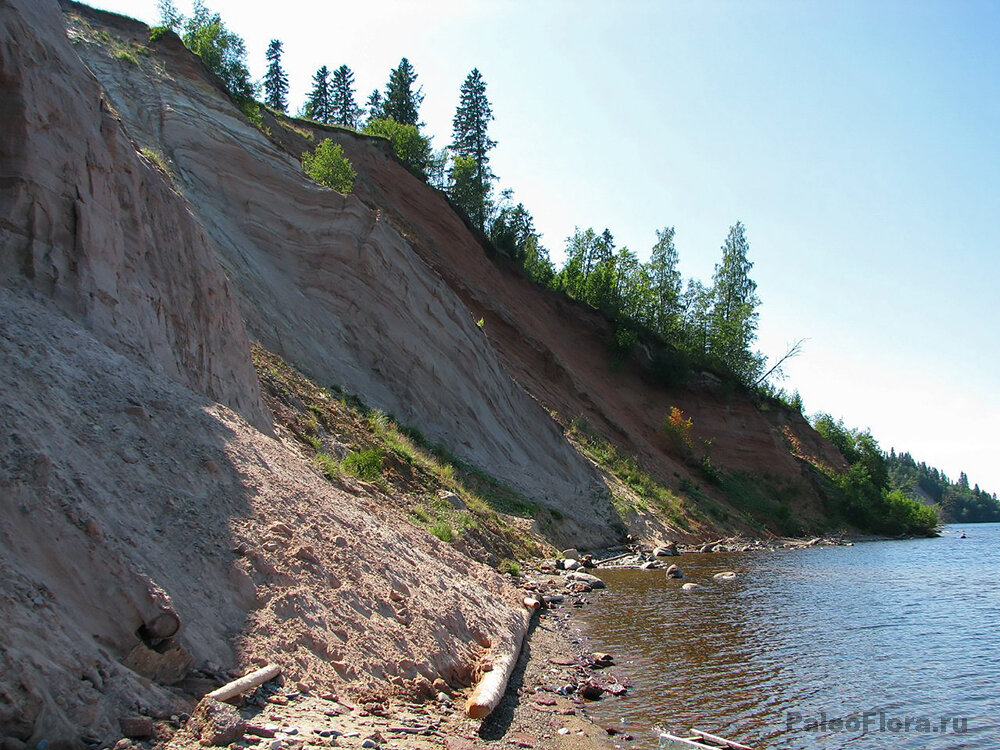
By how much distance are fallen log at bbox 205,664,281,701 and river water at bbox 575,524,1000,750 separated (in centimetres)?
364

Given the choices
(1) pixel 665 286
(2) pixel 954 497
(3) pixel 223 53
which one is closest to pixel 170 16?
(3) pixel 223 53

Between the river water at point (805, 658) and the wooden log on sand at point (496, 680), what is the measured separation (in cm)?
109

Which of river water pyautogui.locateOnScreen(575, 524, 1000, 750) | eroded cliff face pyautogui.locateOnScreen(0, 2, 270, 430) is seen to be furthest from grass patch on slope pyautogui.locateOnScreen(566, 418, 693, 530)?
eroded cliff face pyautogui.locateOnScreen(0, 2, 270, 430)

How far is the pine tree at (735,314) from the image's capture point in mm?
50562

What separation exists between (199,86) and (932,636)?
90.9ft

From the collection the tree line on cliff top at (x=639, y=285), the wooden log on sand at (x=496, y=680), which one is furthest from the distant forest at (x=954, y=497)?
the wooden log on sand at (x=496, y=680)

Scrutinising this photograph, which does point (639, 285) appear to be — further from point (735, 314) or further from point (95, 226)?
point (95, 226)

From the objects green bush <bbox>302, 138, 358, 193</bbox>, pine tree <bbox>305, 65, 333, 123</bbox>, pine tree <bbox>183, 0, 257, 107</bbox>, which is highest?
pine tree <bbox>305, 65, 333, 123</bbox>

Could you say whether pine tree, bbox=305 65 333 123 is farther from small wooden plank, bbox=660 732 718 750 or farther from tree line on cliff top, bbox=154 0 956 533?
small wooden plank, bbox=660 732 718 750

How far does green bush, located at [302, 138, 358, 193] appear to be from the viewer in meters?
28.1

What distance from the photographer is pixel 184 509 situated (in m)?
6.78

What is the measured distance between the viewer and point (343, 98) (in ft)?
215

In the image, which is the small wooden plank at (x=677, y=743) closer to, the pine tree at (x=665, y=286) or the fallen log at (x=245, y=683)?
the fallen log at (x=245, y=683)

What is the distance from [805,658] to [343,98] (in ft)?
213
